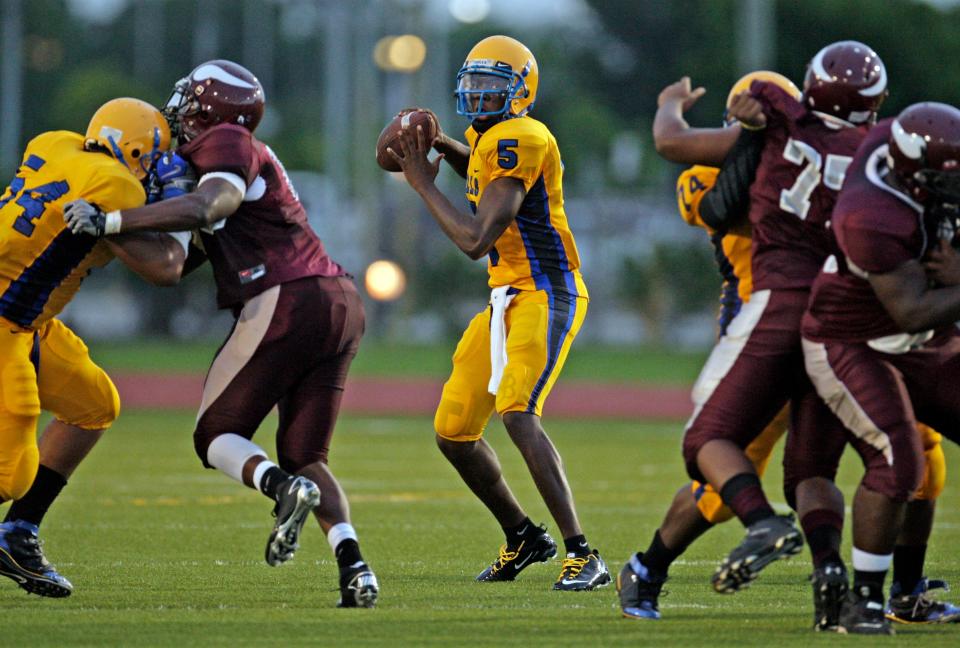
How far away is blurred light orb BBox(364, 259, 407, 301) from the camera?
34094 mm

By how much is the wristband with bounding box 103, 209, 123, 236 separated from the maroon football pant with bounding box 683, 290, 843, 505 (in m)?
2.19

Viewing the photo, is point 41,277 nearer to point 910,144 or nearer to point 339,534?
point 339,534

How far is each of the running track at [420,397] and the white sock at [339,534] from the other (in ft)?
41.1

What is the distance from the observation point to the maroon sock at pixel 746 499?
560 centimetres

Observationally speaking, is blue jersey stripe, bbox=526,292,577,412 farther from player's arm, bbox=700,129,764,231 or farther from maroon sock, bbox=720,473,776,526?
maroon sock, bbox=720,473,776,526

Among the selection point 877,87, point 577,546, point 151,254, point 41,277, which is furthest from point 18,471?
point 877,87

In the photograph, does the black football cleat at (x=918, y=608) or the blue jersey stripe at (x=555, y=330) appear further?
the blue jersey stripe at (x=555, y=330)

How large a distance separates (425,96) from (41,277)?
38.5 meters

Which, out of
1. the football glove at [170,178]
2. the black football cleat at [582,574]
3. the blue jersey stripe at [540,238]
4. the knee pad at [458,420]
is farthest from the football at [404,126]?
the black football cleat at [582,574]

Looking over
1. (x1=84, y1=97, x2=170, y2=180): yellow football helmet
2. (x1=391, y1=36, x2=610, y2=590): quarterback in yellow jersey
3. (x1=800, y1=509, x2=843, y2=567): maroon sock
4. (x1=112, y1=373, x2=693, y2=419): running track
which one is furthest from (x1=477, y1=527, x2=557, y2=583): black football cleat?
(x1=112, y1=373, x2=693, y2=419): running track

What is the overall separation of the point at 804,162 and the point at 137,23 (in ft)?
245

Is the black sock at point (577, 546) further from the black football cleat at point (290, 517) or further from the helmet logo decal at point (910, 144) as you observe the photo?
the helmet logo decal at point (910, 144)

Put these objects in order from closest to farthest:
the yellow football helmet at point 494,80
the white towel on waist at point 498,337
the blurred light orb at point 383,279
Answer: the white towel on waist at point 498,337, the yellow football helmet at point 494,80, the blurred light orb at point 383,279

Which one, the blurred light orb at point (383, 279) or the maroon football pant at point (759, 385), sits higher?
the maroon football pant at point (759, 385)
